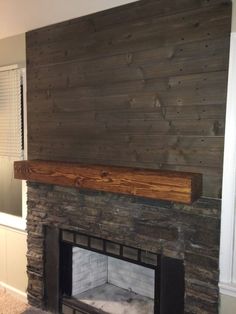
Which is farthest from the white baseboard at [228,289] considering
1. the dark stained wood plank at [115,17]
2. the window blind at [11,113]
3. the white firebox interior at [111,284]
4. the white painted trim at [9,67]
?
the white painted trim at [9,67]

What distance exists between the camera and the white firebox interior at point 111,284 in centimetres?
259

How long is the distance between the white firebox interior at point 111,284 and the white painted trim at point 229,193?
0.91 m

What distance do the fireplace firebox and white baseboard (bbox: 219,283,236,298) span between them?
1.48 ft

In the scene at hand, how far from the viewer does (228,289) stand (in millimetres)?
1783

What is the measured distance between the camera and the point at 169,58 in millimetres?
1901

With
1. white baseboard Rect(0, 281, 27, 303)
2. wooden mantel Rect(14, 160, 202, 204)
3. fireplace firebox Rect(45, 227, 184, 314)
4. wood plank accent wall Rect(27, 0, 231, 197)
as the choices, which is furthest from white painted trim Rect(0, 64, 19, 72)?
white baseboard Rect(0, 281, 27, 303)

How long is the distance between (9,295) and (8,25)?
2.45 metres

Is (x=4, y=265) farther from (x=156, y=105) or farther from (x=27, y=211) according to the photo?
(x=156, y=105)

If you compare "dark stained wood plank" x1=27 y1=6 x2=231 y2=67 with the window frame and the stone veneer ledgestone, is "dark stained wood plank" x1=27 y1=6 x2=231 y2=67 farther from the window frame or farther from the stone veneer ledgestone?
→ the stone veneer ledgestone

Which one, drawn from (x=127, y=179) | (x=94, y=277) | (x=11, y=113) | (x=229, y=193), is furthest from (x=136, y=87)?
(x=94, y=277)

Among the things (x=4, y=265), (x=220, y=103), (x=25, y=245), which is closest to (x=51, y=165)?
(x=25, y=245)

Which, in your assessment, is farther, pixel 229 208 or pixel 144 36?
pixel 144 36

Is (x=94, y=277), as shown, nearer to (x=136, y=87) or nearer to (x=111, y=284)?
(x=111, y=284)

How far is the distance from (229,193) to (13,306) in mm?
2177
